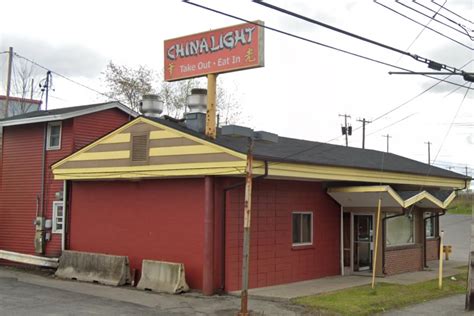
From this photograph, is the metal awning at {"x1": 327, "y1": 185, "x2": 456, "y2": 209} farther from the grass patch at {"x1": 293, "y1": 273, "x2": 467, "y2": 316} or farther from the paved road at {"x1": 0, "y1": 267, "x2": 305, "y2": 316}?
the paved road at {"x1": 0, "y1": 267, "x2": 305, "y2": 316}

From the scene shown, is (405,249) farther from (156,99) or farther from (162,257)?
(156,99)

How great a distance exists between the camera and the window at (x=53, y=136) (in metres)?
19.5

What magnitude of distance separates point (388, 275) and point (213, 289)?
6556 mm

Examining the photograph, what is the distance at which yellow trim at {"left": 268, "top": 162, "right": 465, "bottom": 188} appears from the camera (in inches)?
552

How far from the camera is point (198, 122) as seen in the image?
16.1 m

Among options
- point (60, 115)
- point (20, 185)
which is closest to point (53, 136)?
point (60, 115)

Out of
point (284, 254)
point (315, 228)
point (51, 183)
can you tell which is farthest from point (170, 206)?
point (51, 183)

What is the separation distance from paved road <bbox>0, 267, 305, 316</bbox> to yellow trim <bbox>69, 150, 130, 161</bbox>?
3696 millimetres

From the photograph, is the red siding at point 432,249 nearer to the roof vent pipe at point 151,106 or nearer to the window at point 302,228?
the window at point 302,228

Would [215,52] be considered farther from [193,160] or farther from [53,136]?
[53,136]

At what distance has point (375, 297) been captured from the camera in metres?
13.0

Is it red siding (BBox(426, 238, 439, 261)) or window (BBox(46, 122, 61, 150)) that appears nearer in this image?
window (BBox(46, 122, 61, 150))

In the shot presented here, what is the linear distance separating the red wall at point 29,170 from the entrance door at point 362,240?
9.55 meters

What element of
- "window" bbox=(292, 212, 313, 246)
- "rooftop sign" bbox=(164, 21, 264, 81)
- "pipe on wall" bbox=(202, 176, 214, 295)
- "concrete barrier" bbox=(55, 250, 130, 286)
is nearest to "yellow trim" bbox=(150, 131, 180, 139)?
"pipe on wall" bbox=(202, 176, 214, 295)
